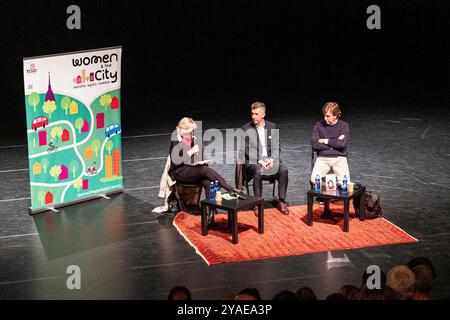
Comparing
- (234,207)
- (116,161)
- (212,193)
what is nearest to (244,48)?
(116,161)

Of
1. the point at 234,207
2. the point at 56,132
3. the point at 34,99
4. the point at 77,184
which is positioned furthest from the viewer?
the point at 77,184

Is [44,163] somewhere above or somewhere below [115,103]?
below

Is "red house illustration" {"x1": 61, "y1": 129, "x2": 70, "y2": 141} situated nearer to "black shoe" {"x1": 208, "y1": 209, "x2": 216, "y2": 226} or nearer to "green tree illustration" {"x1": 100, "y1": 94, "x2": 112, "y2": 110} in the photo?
"green tree illustration" {"x1": 100, "y1": 94, "x2": 112, "y2": 110}

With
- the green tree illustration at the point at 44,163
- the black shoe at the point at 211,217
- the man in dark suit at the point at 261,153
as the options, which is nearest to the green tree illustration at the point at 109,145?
the green tree illustration at the point at 44,163

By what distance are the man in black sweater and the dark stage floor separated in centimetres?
51

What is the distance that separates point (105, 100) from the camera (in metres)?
9.48

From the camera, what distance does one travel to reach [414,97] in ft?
48.3

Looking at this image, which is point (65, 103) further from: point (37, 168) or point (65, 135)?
point (37, 168)

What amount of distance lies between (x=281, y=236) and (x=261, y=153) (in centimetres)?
124

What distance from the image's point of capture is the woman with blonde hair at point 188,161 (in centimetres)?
903

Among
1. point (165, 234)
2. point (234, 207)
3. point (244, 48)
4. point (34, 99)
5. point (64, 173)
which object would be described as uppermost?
point (244, 48)

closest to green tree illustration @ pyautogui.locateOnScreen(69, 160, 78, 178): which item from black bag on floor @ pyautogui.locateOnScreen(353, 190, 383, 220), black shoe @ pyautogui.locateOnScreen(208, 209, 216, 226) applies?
black shoe @ pyautogui.locateOnScreen(208, 209, 216, 226)

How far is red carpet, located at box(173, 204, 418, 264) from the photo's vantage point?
317 inches

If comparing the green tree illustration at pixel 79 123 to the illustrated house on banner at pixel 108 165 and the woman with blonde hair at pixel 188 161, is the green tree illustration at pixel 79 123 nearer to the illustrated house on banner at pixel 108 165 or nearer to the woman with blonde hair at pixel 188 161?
the illustrated house on banner at pixel 108 165
